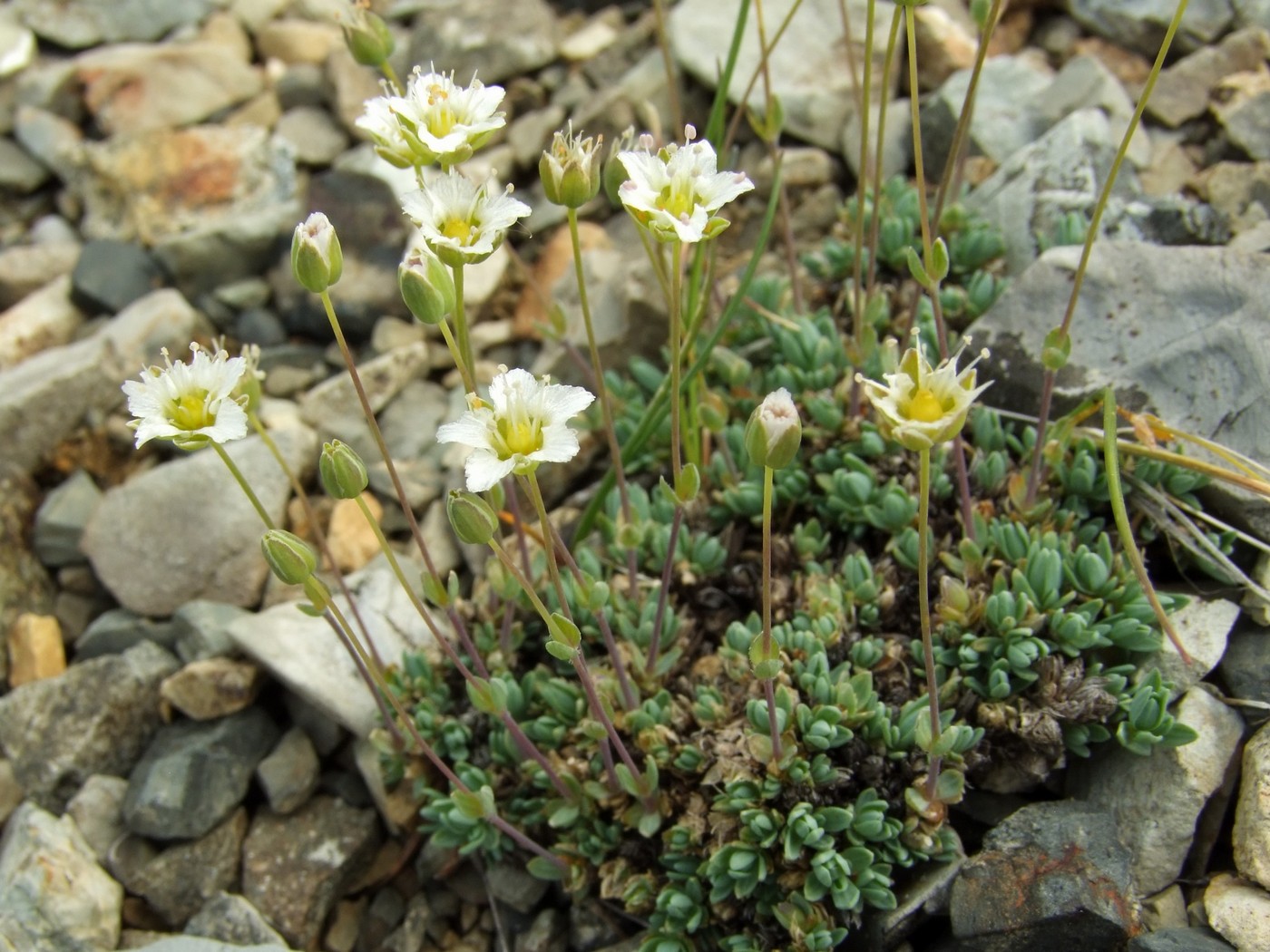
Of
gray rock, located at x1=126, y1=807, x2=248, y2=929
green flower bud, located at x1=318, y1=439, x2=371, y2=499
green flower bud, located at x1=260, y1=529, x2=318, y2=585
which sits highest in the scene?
green flower bud, located at x1=318, y1=439, x2=371, y2=499

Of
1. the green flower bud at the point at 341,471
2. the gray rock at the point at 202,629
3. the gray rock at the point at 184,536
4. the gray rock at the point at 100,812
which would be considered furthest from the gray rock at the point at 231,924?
the green flower bud at the point at 341,471

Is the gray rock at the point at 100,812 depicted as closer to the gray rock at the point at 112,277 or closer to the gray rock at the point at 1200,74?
the gray rock at the point at 112,277

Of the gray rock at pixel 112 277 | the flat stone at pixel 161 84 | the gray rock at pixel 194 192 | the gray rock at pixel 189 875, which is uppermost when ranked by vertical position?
the flat stone at pixel 161 84

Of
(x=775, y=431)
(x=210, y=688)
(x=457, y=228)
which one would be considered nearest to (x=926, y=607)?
(x=775, y=431)

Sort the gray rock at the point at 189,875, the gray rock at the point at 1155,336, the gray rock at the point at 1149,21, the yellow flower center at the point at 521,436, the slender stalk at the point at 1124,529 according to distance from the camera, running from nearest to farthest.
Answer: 1. the yellow flower center at the point at 521,436
2. the slender stalk at the point at 1124,529
3. the gray rock at the point at 1155,336
4. the gray rock at the point at 189,875
5. the gray rock at the point at 1149,21

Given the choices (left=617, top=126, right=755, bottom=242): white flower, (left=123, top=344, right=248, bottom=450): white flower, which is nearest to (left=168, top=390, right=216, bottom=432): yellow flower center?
(left=123, top=344, right=248, bottom=450): white flower

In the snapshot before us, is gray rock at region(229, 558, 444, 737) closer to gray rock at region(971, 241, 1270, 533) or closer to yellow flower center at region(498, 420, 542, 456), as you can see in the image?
yellow flower center at region(498, 420, 542, 456)
